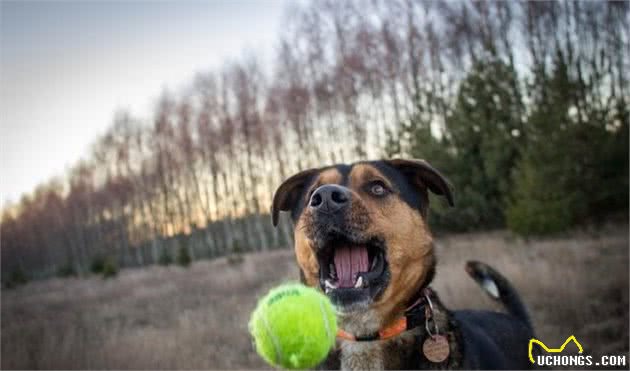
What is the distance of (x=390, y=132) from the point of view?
18.1 metres

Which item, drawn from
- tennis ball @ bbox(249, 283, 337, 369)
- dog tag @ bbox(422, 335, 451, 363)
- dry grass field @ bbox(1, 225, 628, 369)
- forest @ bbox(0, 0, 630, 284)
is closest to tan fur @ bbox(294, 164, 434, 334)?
dog tag @ bbox(422, 335, 451, 363)

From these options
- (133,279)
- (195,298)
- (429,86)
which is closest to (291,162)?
(429,86)

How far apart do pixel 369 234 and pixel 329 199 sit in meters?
0.33

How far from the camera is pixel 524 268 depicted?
9555 millimetres

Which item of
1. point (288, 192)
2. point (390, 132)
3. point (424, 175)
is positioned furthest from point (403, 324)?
point (390, 132)

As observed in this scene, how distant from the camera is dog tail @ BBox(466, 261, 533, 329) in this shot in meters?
3.89

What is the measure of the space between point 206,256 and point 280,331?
102 ft

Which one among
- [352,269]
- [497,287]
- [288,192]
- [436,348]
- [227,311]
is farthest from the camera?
[227,311]

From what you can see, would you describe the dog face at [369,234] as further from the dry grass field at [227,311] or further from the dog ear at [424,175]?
the dry grass field at [227,311]

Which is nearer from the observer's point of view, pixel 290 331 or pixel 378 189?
pixel 290 331

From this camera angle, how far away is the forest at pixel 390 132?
561 inches

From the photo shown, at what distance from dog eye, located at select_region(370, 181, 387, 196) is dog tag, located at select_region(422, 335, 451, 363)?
3.04ft

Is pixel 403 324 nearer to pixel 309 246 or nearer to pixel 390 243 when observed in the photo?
pixel 390 243

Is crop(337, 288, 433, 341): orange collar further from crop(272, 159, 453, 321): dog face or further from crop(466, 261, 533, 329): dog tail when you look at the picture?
crop(466, 261, 533, 329): dog tail
